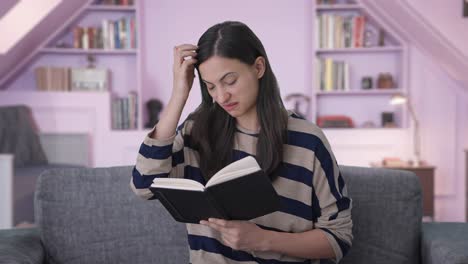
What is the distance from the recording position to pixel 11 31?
158 inches

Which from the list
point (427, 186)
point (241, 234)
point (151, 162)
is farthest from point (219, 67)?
point (427, 186)

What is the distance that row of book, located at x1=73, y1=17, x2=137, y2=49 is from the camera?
4.48 m

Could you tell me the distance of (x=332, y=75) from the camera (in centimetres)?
449

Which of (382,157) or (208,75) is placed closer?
(208,75)

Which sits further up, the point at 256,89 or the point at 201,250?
the point at 256,89

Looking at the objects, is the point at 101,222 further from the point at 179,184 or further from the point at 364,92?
the point at 364,92

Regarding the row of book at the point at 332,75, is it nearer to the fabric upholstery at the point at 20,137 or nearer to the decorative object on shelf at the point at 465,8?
the decorative object on shelf at the point at 465,8

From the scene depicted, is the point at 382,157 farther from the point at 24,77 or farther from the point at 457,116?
the point at 24,77

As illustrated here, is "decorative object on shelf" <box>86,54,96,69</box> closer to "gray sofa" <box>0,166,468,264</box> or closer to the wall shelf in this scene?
the wall shelf

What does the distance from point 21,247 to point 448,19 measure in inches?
123

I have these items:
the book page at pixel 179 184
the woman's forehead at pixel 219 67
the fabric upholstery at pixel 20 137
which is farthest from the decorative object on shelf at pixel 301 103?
the book page at pixel 179 184

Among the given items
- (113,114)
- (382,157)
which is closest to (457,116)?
(382,157)

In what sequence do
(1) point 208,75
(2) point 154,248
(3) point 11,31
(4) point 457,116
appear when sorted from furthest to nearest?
(4) point 457,116, (3) point 11,31, (2) point 154,248, (1) point 208,75

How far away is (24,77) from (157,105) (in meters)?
1.18
